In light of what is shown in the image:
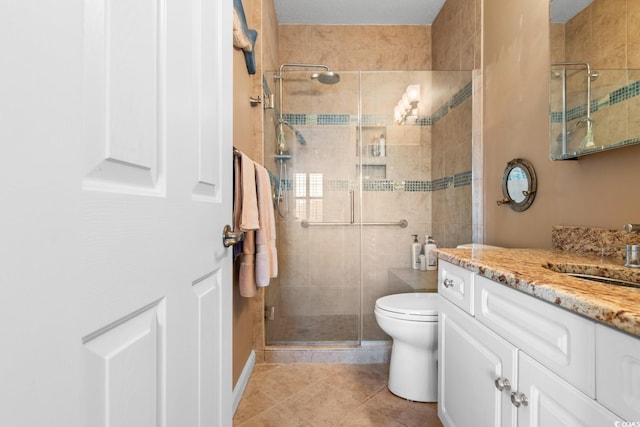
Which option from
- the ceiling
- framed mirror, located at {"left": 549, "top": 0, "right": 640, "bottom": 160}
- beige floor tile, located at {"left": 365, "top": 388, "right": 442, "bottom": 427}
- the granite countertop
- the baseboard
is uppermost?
the ceiling

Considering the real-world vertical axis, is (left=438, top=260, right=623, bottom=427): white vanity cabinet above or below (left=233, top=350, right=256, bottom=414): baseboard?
above

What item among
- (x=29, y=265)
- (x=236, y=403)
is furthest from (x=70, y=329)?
(x=236, y=403)

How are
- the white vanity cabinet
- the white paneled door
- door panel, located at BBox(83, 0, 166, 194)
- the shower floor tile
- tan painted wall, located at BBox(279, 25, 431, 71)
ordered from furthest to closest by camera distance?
tan painted wall, located at BBox(279, 25, 431, 71), the shower floor tile, the white vanity cabinet, door panel, located at BBox(83, 0, 166, 194), the white paneled door

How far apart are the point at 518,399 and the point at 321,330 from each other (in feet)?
5.51

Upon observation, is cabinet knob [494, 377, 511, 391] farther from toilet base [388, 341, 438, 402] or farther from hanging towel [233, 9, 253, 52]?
hanging towel [233, 9, 253, 52]

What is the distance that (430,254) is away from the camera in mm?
2518

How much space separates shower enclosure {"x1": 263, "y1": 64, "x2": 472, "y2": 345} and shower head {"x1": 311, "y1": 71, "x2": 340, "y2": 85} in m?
0.02

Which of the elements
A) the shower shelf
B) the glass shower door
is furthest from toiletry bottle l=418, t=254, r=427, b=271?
the glass shower door

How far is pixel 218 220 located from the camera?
0.89 metres

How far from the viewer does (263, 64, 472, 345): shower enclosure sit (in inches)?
98.0

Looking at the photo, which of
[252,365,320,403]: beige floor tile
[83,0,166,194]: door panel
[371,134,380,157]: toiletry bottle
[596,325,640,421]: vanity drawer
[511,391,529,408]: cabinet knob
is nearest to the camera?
[83,0,166,194]: door panel

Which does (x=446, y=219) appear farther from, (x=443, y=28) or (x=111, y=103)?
(x=111, y=103)

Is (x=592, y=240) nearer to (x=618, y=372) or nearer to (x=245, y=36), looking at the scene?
(x=618, y=372)

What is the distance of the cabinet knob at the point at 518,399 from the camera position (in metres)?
0.79
